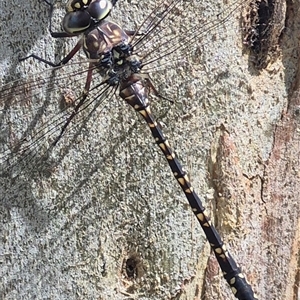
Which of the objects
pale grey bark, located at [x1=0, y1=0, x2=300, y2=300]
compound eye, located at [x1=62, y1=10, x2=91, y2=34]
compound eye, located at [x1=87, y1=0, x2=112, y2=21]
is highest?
compound eye, located at [x1=87, y1=0, x2=112, y2=21]

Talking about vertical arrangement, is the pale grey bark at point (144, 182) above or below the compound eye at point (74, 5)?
below

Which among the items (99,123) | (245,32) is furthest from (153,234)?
(245,32)

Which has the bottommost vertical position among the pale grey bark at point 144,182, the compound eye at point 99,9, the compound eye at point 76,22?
the pale grey bark at point 144,182

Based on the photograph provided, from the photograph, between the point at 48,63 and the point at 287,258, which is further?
the point at 287,258

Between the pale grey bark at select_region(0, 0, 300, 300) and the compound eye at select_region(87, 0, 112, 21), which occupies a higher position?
the compound eye at select_region(87, 0, 112, 21)

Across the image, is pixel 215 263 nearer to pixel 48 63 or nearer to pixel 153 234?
pixel 153 234
